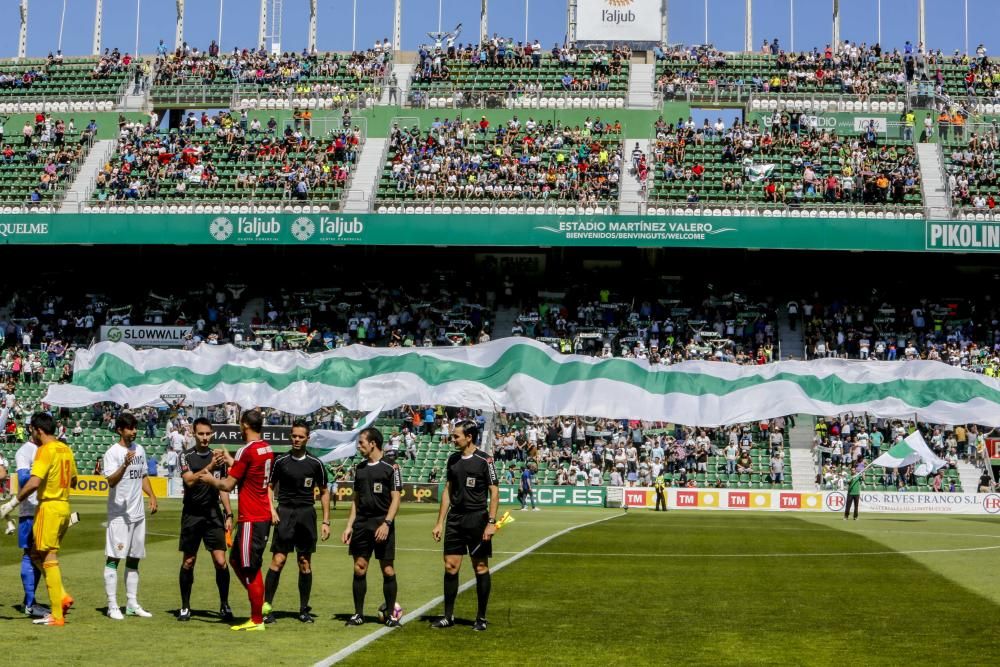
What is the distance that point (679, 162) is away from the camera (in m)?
57.4

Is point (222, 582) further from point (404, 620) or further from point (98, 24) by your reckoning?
point (98, 24)

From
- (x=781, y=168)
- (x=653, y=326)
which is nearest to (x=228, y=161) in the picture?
(x=653, y=326)

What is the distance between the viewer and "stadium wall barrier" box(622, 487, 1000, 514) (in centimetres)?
4394

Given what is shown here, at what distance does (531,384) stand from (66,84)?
36.9 meters

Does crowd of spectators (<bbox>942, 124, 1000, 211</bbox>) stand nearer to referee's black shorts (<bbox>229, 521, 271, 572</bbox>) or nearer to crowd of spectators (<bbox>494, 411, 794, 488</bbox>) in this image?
crowd of spectators (<bbox>494, 411, 794, 488</bbox>)

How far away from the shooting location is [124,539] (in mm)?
14492

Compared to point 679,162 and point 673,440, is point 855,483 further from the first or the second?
point 679,162

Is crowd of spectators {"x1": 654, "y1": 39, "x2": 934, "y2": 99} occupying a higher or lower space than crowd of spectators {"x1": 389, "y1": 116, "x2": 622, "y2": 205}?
higher

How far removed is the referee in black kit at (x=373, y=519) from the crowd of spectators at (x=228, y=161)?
142 feet

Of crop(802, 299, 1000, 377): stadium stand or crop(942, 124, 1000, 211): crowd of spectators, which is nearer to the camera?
crop(802, 299, 1000, 377): stadium stand

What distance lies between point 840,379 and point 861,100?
22.7m

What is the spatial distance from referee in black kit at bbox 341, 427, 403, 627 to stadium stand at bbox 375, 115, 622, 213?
40862mm

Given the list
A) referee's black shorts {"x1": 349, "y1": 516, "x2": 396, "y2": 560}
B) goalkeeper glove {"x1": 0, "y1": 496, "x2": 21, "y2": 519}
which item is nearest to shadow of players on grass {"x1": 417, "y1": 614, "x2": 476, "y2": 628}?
referee's black shorts {"x1": 349, "y1": 516, "x2": 396, "y2": 560}

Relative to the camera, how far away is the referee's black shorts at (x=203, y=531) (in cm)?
1446
